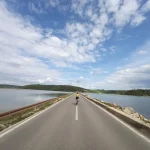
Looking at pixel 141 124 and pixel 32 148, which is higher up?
pixel 141 124

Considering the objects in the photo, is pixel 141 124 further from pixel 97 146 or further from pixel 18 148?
pixel 18 148

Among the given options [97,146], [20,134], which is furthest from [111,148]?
[20,134]

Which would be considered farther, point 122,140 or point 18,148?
point 122,140

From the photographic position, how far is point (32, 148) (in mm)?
6156

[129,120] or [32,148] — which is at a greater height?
[129,120]

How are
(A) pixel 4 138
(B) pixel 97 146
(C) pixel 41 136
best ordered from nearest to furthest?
(B) pixel 97 146, (A) pixel 4 138, (C) pixel 41 136

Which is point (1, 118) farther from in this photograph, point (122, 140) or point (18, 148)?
point (122, 140)

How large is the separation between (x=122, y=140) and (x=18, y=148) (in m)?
3.92

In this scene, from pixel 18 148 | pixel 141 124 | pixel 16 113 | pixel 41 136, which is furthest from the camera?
pixel 16 113

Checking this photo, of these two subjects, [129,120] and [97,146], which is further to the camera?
[129,120]

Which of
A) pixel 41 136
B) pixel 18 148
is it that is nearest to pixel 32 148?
pixel 18 148

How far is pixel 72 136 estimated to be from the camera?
803 cm

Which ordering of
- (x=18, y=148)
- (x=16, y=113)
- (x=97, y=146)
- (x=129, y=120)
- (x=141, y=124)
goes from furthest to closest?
(x=16, y=113)
(x=129, y=120)
(x=141, y=124)
(x=97, y=146)
(x=18, y=148)

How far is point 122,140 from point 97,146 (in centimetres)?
144
